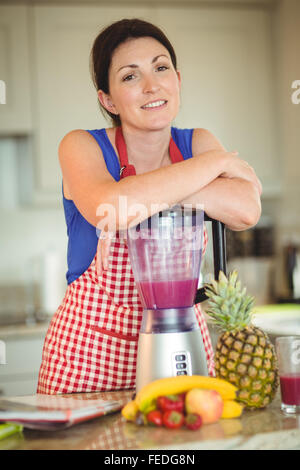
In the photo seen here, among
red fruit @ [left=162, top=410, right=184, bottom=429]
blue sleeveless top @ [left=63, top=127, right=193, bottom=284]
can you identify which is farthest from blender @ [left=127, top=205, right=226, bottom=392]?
blue sleeveless top @ [left=63, top=127, right=193, bottom=284]

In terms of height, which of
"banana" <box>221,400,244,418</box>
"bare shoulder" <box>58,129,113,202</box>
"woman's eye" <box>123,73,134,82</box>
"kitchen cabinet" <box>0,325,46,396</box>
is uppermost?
"woman's eye" <box>123,73,134,82</box>

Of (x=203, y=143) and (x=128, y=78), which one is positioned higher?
(x=128, y=78)

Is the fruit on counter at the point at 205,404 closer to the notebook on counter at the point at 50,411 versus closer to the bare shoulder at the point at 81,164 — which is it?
the notebook on counter at the point at 50,411

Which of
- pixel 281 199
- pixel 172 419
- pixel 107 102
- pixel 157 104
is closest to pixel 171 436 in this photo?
pixel 172 419

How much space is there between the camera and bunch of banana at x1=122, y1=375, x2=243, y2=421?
87cm

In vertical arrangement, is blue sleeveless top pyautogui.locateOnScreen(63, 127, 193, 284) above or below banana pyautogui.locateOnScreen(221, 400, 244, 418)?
above

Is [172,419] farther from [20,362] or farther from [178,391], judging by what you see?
[20,362]

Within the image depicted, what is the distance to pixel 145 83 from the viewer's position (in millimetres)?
1292

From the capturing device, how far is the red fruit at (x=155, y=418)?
0.85 meters

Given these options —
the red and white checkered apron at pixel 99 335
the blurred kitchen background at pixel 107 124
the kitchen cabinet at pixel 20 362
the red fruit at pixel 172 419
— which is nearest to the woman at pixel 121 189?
Answer: the red and white checkered apron at pixel 99 335

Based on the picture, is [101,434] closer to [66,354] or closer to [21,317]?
[66,354]

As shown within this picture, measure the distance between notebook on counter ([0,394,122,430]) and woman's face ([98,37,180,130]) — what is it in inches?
24.4

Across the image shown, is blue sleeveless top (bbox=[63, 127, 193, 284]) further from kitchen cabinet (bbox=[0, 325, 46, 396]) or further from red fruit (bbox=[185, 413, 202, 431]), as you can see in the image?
kitchen cabinet (bbox=[0, 325, 46, 396])

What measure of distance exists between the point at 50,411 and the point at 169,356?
0.20 metres
